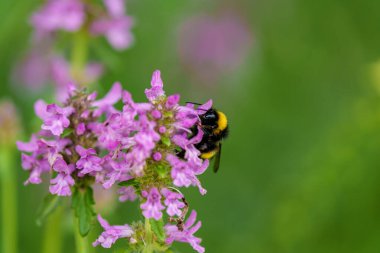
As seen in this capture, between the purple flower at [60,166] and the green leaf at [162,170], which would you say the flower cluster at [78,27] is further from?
the green leaf at [162,170]

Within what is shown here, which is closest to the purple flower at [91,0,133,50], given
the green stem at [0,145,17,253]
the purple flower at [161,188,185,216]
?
the green stem at [0,145,17,253]

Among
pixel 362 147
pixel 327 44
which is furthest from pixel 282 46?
pixel 362 147

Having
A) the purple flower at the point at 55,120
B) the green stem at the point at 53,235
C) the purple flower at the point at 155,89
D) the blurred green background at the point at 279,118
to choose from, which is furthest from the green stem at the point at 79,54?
the purple flower at the point at 155,89

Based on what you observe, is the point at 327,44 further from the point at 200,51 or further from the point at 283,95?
the point at 200,51

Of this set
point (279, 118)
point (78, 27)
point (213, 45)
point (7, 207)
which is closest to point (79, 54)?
point (78, 27)

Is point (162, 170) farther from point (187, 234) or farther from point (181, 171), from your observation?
point (187, 234)

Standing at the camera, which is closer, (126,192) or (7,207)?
(126,192)
